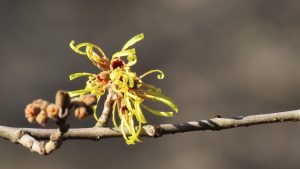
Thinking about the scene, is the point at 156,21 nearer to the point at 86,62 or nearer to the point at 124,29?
the point at 124,29

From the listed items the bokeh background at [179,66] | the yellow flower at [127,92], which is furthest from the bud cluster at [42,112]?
the bokeh background at [179,66]

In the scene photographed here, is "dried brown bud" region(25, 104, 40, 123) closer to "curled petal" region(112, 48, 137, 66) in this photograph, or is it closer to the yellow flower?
the yellow flower

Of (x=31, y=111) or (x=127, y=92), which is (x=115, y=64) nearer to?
(x=127, y=92)

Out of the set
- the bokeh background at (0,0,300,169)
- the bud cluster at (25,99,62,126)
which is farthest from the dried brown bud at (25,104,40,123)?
the bokeh background at (0,0,300,169)

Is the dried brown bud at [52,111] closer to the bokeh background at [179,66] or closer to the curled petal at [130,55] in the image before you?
the curled petal at [130,55]

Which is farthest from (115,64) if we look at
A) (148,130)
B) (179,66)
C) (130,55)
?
(179,66)
